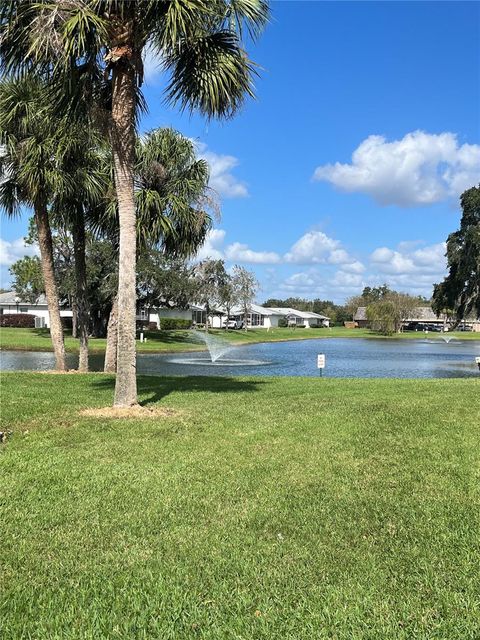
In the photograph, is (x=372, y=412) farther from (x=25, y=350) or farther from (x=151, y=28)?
(x=25, y=350)

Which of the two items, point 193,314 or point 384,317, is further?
point 384,317

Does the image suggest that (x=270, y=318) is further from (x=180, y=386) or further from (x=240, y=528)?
(x=240, y=528)

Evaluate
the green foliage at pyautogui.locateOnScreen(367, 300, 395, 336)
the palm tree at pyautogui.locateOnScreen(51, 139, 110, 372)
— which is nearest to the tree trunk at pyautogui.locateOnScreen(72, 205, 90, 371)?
the palm tree at pyautogui.locateOnScreen(51, 139, 110, 372)

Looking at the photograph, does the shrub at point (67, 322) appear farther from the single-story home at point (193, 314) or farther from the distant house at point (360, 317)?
the distant house at point (360, 317)

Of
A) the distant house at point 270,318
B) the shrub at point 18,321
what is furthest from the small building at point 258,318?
the shrub at point 18,321

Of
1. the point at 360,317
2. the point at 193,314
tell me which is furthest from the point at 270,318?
the point at 193,314

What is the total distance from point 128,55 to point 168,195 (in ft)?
24.9

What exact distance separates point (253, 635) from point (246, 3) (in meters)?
8.33

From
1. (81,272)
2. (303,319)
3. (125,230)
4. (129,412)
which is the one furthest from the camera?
(303,319)

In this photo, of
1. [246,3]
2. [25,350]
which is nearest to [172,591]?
[246,3]

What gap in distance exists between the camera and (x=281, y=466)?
5738mm

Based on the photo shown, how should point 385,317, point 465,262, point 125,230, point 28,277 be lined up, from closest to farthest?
point 125,230
point 465,262
point 28,277
point 385,317

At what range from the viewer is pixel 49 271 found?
16.2 m

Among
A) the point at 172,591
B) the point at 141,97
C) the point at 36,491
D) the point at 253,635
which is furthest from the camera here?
the point at 141,97
